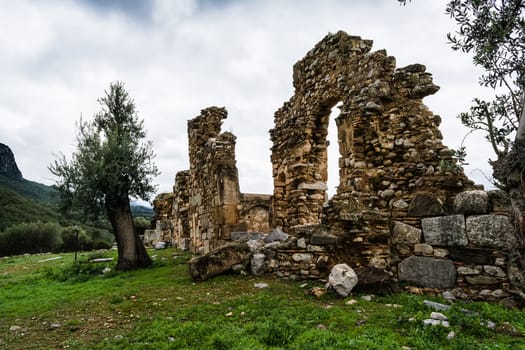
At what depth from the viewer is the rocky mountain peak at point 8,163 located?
79.1 meters

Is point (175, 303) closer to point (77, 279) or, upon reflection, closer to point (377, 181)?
point (377, 181)

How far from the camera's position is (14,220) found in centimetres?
4028

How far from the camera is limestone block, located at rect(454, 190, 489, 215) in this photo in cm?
580

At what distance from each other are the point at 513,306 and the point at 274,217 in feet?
22.8

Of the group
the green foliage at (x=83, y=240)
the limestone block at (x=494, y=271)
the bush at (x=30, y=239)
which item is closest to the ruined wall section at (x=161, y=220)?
the green foliage at (x=83, y=240)

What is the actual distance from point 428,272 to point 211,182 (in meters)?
8.02

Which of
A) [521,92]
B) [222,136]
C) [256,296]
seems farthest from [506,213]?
[222,136]

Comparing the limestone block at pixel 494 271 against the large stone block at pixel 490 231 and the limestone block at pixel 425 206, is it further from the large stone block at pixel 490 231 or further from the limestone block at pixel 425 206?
the limestone block at pixel 425 206

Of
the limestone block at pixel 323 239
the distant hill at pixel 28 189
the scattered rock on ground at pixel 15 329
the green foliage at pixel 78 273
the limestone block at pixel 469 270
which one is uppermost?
the distant hill at pixel 28 189

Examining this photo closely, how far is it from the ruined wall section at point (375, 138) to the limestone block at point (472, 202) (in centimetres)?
42

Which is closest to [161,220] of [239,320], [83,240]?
[83,240]

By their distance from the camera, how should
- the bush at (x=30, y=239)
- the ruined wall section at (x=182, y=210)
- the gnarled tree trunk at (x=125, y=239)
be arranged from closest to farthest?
1. the gnarled tree trunk at (x=125, y=239)
2. the ruined wall section at (x=182, y=210)
3. the bush at (x=30, y=239)

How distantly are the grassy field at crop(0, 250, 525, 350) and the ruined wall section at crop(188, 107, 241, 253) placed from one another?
3.42m

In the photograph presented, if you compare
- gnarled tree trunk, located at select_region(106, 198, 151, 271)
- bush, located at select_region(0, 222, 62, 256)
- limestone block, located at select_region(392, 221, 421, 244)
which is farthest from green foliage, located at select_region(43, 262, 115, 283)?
bush, located at select_region(0, 222, 62, 256)
